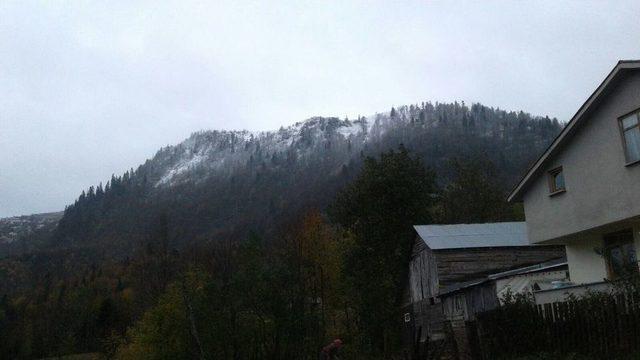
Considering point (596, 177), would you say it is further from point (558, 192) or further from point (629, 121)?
point (629, 121)

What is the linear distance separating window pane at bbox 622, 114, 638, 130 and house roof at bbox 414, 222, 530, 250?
14538mm

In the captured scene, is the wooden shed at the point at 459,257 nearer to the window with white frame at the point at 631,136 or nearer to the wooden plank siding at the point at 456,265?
the wooden plank siding at the point at 456,265

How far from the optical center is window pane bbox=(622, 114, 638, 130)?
18087mm

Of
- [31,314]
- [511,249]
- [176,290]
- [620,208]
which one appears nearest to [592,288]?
[620,208]

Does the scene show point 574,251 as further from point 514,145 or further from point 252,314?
point 514,145

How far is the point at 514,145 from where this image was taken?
16375 centimetres

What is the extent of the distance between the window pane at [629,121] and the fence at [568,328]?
19.6ft

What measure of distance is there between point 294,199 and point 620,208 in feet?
481

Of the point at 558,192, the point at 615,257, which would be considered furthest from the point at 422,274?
the point at 615,257

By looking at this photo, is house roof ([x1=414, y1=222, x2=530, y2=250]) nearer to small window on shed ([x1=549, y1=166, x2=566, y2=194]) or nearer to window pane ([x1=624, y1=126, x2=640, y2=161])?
small window on shed ([x1=549, y1=166, x2=566, y2=194])

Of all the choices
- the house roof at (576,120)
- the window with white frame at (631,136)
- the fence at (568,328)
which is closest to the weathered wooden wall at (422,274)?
the house roof at (576,120)

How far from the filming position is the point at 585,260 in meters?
21.2

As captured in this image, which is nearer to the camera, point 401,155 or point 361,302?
point 361,302

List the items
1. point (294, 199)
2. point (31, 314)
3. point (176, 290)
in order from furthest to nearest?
point (294, 199)
point (31, 314)
point (176, 290)
